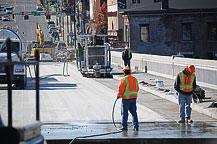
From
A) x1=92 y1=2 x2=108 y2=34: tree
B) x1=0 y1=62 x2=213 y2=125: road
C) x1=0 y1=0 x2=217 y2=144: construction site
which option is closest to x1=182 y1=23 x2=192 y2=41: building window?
x1=0 y1=0 x2=217 y2=144: construction site

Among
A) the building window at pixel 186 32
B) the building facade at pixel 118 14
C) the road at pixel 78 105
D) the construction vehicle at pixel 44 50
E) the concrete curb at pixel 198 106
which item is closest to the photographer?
the road at pixel 78 105

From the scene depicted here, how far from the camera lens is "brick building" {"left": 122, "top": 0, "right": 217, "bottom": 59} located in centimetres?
5356

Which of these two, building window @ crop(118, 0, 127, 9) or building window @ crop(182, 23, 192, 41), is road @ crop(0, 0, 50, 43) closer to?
building window @ crop(118, 0, 127, 9)

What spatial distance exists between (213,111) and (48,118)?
568cm

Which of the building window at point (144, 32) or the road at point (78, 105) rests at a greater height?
the building window at point (144, 32)

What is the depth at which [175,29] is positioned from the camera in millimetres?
54344

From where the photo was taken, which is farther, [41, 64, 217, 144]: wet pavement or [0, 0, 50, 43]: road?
[0, 0, 50, 43]: road

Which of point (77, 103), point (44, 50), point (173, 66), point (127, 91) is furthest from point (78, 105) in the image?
point (44, 50)

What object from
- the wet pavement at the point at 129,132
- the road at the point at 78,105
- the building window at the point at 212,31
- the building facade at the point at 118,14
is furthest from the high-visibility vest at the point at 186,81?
the building facade at the point at 118,14

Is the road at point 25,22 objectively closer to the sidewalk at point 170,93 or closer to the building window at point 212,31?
the building window at point 212,31

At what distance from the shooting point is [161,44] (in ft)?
179

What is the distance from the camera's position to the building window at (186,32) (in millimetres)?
54194

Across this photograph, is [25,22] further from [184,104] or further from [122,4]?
[184,104]

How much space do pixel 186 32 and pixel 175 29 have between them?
129 centimetres
